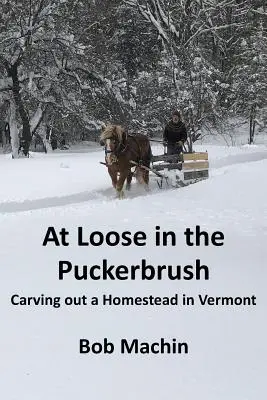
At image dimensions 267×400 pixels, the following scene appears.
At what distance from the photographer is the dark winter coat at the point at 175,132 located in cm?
1689

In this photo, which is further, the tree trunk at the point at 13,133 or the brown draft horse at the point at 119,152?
the tree trunk at the point at 13,133

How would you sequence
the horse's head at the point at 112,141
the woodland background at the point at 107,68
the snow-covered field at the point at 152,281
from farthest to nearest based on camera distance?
the woodland background at the point at 107,68 → the horse's head at the point at 112,141 → the snow-covered field at the point at 152,281

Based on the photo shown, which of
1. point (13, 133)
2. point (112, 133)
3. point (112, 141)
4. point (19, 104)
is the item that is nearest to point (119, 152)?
point (112, 141)

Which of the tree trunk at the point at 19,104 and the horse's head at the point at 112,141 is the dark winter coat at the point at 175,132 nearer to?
the horse's head at the point at 112,141

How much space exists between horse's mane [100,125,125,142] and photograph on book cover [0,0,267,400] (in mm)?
36

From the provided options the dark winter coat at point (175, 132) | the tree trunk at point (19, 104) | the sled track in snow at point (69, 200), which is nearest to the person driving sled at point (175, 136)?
the dark winter coat at point (175, 132)

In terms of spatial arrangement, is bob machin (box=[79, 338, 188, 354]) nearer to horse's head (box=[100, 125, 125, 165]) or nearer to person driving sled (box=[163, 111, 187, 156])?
horse's head (box=[100, 125, 125, 165])

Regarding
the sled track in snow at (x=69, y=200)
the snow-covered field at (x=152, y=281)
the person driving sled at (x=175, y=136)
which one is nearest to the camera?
the snow-covered field at (x=152, y=281)

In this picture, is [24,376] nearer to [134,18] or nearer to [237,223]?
[237,223]

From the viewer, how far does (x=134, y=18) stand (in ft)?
117

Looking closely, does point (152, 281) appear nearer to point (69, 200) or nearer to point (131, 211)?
point (131, 211)

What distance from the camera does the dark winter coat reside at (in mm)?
16891


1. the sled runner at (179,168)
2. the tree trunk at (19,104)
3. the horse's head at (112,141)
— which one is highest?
the tree trunk at (19,104)

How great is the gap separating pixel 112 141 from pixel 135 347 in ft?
32.9
